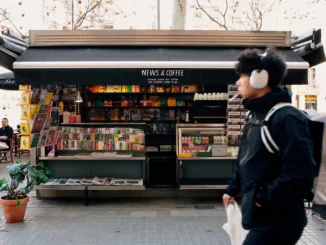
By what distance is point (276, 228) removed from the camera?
84.6 inches

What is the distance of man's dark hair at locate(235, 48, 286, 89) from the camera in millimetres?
2379

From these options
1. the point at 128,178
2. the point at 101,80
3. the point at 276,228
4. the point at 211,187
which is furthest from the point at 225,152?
the point at 276,228

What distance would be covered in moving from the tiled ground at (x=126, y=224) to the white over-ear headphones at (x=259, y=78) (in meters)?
3.12

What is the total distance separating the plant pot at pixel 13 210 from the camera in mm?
5605

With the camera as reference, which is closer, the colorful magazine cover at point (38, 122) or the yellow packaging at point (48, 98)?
the colorful magazine cover at point (38, 122)

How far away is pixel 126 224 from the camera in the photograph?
564 centimetres

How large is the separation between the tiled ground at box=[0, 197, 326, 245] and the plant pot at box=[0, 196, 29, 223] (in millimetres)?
125

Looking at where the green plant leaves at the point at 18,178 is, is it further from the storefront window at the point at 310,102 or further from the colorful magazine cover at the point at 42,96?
the storefront window at the point at 310,102

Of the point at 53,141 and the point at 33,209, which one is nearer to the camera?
the point at 33,209

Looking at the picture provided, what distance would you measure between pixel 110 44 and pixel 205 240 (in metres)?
3.98

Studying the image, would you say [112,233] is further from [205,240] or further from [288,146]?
[288,146]

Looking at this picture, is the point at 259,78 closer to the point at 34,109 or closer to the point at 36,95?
the point at 34,109

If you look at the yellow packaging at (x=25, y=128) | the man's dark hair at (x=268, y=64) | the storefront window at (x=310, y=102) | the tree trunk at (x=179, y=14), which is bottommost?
the yellow packaging at (x=25, y=128)

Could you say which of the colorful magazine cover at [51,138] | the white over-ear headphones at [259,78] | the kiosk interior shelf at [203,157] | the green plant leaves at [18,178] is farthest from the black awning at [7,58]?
the white over-ear headphones at [259,78]
